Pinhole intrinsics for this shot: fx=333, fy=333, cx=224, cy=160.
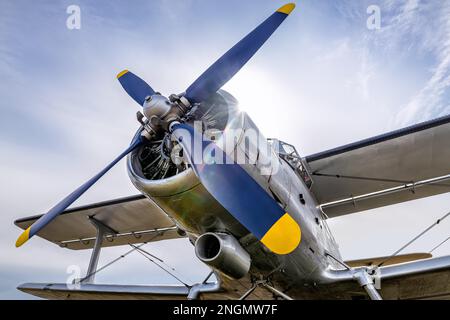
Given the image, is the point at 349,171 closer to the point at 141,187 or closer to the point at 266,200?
the point at 266,200

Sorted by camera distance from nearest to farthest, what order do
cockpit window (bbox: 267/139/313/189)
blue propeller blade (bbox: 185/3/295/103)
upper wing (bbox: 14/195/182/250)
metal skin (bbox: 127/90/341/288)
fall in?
1. metal skin (bbox: 127/90/341/288)
2. blue propeller blade (bbox: 185/3/295/103)
3. cockpit window (bbox: 267/139/313/189)
4. upper wing (bbox: 14/195/182/250)

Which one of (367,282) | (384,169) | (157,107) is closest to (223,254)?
(157,107)

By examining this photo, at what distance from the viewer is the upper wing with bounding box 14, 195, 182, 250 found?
8.35m

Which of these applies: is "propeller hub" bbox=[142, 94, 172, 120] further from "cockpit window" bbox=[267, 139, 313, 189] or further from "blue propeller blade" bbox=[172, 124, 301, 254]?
"cockpit window" bbox=[267, 139, 313, 189]

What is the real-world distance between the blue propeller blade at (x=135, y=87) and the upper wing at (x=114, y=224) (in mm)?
3607

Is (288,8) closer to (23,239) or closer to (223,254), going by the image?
(223,254)

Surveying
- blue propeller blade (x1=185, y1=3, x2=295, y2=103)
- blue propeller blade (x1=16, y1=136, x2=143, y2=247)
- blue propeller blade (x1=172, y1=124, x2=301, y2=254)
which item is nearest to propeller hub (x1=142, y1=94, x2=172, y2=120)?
blue propeller blade (x1=185, y1=3, x2=295, y2=103)

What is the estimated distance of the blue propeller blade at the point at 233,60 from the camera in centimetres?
394

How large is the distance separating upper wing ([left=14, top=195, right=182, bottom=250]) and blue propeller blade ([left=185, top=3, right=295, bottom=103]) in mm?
4664

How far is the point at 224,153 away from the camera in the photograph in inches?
141

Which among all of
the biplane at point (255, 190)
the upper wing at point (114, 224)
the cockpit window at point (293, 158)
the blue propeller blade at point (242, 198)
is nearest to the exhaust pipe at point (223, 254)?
the biplane at point (255, 190)

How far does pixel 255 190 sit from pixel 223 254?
102 centimetres
